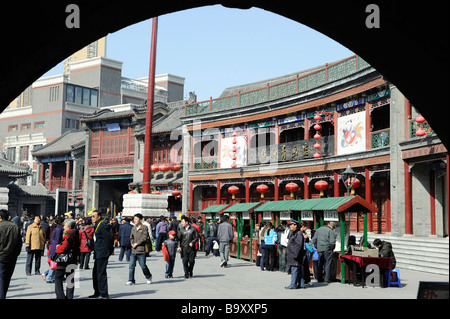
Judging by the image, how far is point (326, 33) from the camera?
184 inches

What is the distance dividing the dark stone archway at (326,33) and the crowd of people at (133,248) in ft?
18.8

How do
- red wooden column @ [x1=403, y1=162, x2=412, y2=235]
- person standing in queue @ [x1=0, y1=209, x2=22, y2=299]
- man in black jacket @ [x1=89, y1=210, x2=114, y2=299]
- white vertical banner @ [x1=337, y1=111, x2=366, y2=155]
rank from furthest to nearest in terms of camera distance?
white vertical banner @ [x1=337, y1=111, x2=366, y2=155] < red wooden column @ [x1=403, y1=162, x2=412, y2=235] < man in black jacket @ [x1=89, y1=210, x2=114, y2=299] < person standing in queue @ [x1=0, y1=209, x2=22, y2=299]

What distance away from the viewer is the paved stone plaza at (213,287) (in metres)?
11.5

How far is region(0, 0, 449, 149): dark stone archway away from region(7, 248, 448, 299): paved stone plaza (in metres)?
7.63

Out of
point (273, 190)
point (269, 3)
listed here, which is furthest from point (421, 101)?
point (273, 190)

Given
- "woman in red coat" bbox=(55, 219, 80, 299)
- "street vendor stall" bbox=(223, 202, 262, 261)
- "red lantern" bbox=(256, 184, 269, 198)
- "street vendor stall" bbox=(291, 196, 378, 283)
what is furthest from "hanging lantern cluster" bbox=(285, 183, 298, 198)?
"woman in red coat" bbox=(55, 219, 80, 299)

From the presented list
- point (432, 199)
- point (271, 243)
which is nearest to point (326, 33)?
point (271, 243)

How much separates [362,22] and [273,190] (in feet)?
95.5

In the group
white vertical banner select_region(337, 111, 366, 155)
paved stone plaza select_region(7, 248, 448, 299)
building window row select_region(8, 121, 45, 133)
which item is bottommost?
paved stone plaza select_region(7, 248, 448, 299)

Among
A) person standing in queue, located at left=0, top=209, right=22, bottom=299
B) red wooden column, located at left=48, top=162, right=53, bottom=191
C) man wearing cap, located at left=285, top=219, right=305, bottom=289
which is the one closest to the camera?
person standing in queue, located at left=0, top=209, right=22, bottom=299

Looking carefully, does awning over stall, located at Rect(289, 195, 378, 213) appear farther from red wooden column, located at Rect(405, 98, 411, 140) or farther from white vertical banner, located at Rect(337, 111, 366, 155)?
white vertical banner, located at Rect(337, 111, 366, 155)

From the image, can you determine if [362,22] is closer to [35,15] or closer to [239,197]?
[35,15]

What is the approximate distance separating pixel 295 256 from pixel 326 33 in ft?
28.3

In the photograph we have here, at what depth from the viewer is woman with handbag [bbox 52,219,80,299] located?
9516 millimetres
